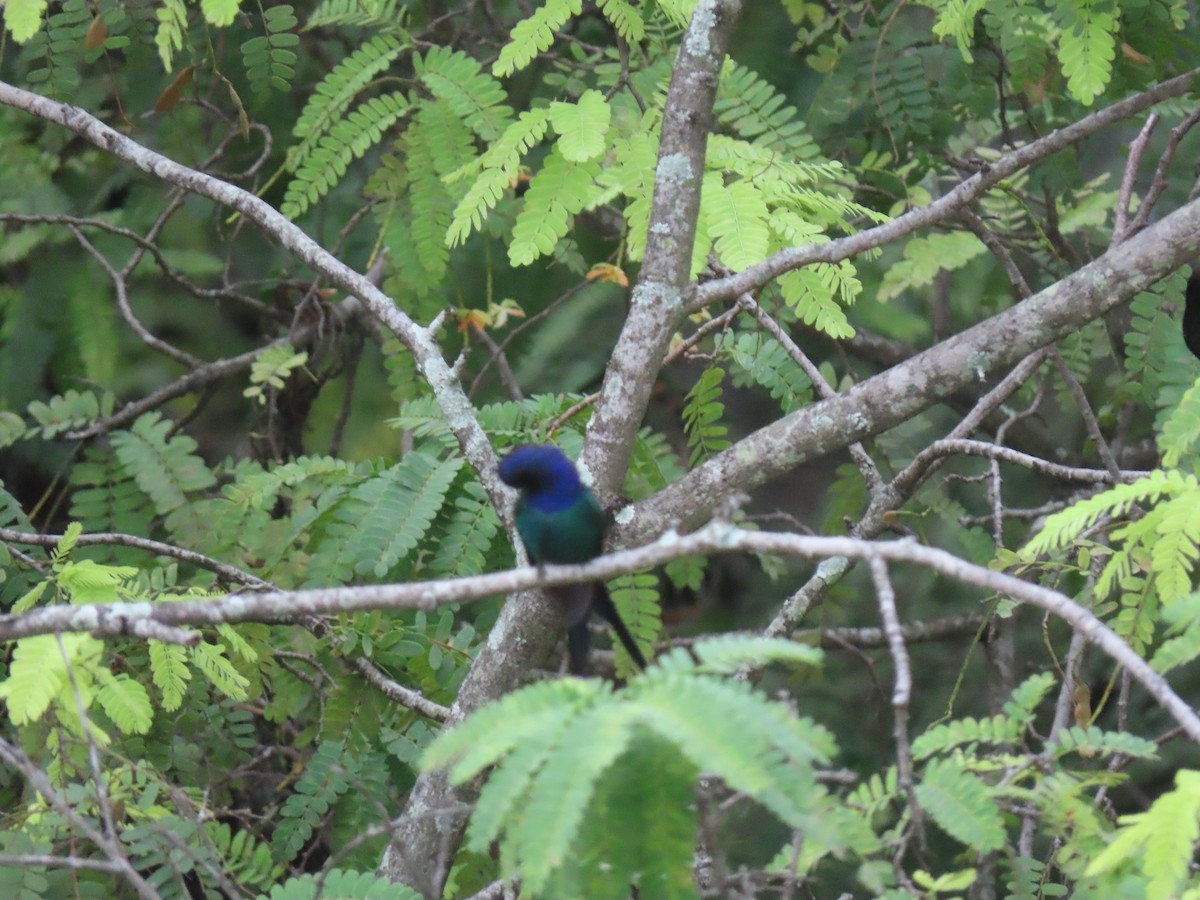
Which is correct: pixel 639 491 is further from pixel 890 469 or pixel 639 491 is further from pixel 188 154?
pixel 188 154

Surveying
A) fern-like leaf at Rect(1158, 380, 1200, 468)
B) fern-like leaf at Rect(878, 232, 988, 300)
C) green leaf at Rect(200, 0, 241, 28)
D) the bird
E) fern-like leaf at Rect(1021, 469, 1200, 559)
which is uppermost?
green leaf at Rect(200, 0, 241, 28)

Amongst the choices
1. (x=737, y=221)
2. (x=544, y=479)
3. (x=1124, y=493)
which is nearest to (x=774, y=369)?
(x=737, y=221)

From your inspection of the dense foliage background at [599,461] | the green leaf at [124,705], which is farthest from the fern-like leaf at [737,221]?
the green leaf at [124,705]

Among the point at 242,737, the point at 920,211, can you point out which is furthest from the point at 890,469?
the point at 242,737

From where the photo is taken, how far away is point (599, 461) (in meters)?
3.07

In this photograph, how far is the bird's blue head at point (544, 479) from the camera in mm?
2920

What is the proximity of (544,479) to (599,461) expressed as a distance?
0.19m

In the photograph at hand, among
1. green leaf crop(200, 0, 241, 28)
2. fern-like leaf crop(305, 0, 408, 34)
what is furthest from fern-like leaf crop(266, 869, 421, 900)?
fern-like leaf crop(305, 0, 408, 34)

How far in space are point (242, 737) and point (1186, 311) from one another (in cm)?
333

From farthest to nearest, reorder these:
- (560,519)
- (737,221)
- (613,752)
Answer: (737,221) < (560,519) < (613,752)

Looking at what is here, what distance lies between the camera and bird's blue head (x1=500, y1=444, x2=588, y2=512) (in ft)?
9.58

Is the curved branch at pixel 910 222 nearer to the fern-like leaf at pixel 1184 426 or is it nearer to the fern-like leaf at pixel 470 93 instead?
the fern-like leaf at pixel 1184 426

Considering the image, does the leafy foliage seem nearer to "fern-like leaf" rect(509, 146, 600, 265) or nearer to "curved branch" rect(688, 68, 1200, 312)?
"curved branch" rect(688, 68, 1200, 312)

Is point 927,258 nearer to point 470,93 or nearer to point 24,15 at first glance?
point 470,93
